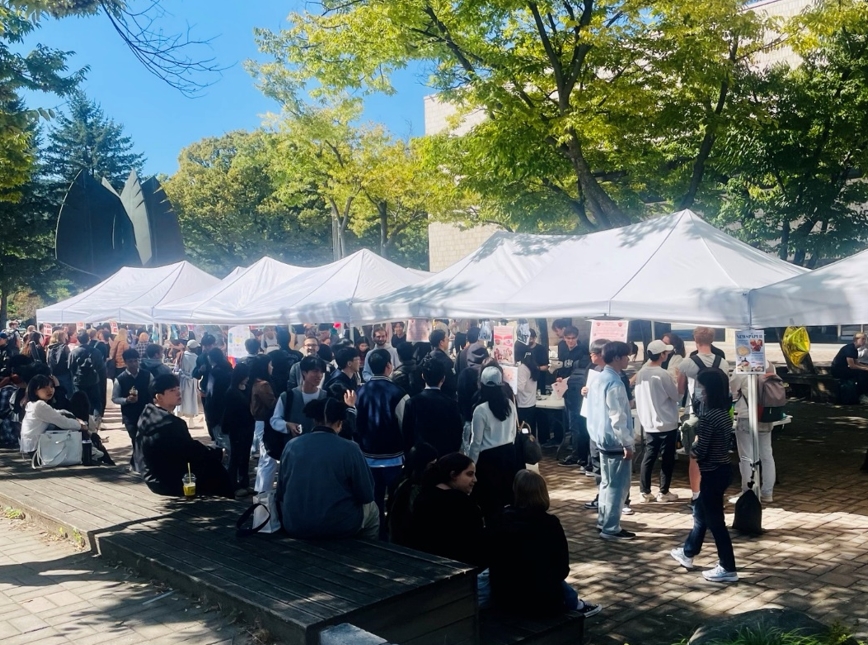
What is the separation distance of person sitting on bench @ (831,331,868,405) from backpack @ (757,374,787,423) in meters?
7.51

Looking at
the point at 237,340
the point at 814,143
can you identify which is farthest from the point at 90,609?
the point at 814,143

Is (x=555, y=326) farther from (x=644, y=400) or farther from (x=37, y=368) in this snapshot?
(x=37, y=368)

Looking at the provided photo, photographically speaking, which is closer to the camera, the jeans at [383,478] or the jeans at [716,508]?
the jeans at [716,508]

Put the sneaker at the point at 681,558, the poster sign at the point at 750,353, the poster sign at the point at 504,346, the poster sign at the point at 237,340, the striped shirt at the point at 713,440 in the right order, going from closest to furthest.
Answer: the striped shirt at the point at 713,440
the sneaker at the point at 681,558
the poster sign at the point at 750,353
the poster sign at the point at 504,346
the poster sign at the point at 237,340

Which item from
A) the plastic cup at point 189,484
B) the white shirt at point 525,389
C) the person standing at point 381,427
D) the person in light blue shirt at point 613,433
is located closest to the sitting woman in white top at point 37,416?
the plastic cup at point 189,484

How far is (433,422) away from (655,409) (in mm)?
2499

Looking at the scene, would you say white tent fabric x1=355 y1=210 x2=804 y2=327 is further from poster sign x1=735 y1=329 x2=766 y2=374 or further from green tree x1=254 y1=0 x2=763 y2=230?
green tree x1=254 y1=0 x2=763 y2=230

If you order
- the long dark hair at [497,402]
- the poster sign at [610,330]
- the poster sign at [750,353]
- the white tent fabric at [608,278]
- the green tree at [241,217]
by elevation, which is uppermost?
the green tree at [241,217]

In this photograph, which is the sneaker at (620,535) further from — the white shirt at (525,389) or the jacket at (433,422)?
the white shirt at (525,389)

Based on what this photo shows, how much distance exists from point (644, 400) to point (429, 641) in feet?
13.4

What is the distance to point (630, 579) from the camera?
5.75 meters

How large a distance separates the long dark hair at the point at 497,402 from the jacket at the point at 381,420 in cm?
70

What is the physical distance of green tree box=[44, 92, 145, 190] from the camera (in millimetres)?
43938

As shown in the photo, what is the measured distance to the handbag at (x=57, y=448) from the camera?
8.87 meters
